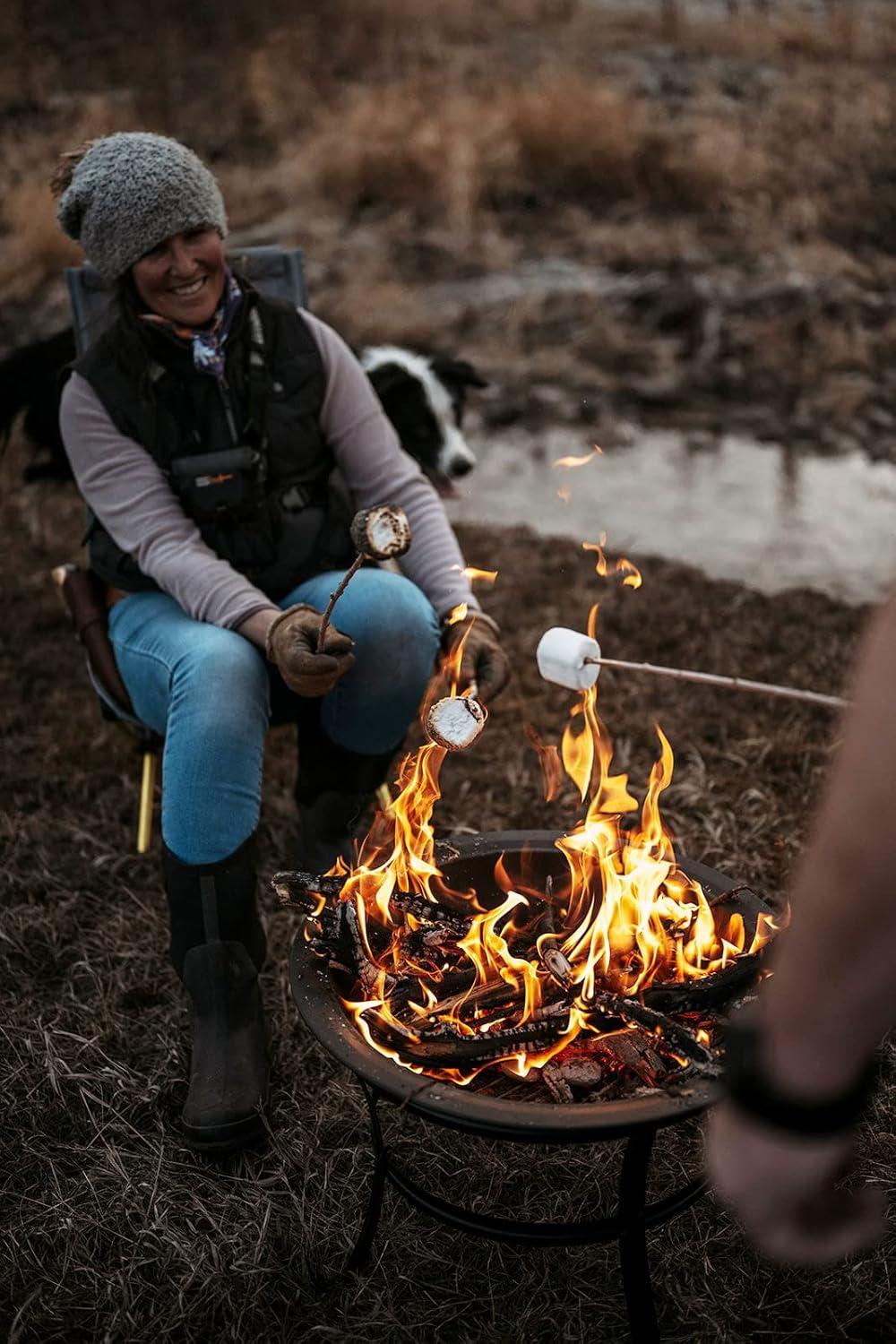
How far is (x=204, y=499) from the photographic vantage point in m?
2.30

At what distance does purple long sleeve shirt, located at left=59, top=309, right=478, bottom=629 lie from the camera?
2.22 metres

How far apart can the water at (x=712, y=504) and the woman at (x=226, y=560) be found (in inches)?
76.9

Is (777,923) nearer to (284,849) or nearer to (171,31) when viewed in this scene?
(284,849)

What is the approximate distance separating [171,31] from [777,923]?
468 inches

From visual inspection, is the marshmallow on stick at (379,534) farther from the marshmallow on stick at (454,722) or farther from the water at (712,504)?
the water at (712,504)

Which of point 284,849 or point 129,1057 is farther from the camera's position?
point 284,849

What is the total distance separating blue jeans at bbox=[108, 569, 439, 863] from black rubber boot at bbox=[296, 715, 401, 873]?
0.15ft

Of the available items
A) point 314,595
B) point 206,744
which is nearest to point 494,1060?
point 206,744

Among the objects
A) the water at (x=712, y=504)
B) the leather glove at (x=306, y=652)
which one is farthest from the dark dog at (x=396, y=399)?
the leather glove at (x=306, y=652)

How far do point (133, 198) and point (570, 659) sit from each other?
1.22 metres

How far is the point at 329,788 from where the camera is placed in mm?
2434

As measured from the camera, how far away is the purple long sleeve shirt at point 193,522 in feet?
7.28

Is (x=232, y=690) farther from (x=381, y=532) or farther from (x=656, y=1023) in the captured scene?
(x=656, y=1023)

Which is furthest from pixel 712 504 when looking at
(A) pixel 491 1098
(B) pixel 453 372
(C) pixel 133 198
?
(A) pixel 491 1098
